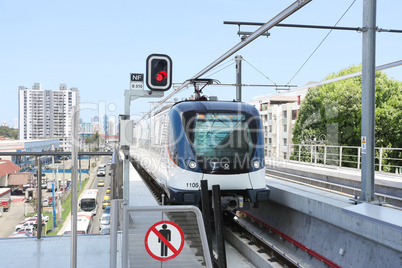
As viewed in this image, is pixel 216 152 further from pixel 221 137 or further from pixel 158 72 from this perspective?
pixel 158 72

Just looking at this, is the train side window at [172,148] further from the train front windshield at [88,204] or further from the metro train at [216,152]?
the train front windshield at [88,204]

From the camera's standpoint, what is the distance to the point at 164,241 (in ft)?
11.8

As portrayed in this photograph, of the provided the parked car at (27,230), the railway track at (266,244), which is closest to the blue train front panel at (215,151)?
the railway track at (266,244)

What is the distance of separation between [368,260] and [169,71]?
4.02 meters

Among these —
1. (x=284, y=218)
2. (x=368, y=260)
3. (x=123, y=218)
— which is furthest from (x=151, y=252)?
(x=284, y=218)

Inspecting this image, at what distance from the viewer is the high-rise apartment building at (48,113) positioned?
17.0 ft

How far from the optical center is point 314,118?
3744 centimetres

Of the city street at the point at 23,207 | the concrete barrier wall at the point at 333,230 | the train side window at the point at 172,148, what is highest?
the train side window at the point at 172,148

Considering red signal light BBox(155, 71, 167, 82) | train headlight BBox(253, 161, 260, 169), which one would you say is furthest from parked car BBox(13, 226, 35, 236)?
train headlight BBox(253, 161, 260, 169)

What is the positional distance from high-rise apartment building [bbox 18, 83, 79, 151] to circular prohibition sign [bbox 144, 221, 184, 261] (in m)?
1.39

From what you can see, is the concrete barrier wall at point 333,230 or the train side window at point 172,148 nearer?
the concrete barrier wall at point 333,230

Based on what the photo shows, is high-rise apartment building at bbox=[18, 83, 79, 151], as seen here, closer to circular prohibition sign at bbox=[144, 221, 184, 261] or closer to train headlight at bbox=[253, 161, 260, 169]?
circular prohibition sign at bbox=[144, 221, 184, 261]

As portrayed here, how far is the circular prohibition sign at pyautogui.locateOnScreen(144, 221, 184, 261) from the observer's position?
355 centimetres

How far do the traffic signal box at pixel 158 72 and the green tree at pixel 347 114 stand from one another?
25819 mm
